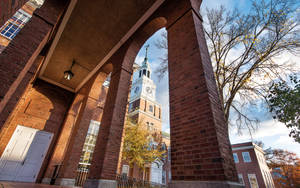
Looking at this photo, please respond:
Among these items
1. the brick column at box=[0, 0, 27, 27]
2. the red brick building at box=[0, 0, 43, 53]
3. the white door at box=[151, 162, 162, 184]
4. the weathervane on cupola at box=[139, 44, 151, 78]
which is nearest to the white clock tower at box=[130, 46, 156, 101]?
the weathervane on cupola at box=[139, 44, 151, 78]

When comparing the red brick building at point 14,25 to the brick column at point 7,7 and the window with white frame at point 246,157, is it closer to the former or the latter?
the brick column at point 7,7

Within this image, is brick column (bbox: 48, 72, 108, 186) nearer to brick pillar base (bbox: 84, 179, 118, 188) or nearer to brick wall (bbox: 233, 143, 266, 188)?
brick pillar base (bbox: 84, 179, 118, 188)

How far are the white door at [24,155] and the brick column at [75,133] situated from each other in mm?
836

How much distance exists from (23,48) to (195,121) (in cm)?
484

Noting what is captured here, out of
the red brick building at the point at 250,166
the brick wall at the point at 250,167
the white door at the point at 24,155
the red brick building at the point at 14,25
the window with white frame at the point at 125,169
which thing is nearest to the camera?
the white door at the point at 24,155

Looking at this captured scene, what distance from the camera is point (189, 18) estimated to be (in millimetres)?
4043

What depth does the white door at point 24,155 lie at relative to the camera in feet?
25.6

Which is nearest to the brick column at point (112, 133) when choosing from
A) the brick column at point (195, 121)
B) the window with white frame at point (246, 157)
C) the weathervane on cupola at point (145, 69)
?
the brick column at point (195, 121)

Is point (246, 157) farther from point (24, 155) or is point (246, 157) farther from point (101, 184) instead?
point (24, 155)

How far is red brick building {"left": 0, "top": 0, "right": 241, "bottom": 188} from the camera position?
2.66 meters

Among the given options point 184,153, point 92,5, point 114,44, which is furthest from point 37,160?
point 184,153

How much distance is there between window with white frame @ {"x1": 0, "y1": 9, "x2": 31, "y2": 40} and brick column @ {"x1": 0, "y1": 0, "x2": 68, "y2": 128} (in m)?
11.3

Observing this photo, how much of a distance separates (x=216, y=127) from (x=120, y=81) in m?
4.12

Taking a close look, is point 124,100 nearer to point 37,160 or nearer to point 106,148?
point 106,148
